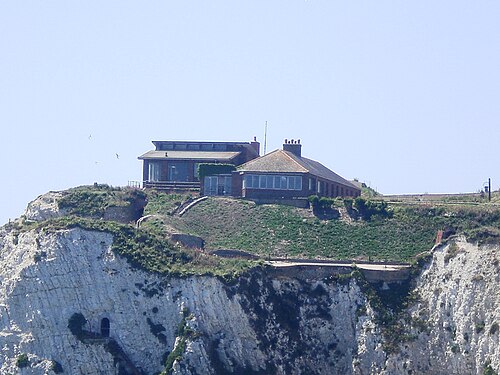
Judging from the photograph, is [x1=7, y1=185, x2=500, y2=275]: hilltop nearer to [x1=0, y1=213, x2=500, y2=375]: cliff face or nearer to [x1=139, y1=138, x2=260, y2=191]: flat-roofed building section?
[x1=0, y1=213, x2=500, y2=375]: cliff face

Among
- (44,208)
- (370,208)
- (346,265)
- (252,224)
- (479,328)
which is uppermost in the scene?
(370,208)

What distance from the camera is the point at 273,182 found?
123 metres

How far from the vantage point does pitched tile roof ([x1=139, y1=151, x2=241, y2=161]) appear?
12925 centimetres

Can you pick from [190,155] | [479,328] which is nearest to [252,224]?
[190,155]

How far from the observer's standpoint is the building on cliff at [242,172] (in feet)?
404

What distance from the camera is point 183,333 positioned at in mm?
102438

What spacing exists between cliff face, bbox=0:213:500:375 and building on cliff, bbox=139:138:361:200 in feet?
54.9

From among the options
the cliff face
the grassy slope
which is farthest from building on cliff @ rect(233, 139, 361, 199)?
the cliff face

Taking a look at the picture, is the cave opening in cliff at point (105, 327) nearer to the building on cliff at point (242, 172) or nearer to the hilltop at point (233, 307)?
the hilltop at point (233, 307)

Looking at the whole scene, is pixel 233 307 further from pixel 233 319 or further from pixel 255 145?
pixel 255 145

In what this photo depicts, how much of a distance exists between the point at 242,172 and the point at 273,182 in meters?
2.75

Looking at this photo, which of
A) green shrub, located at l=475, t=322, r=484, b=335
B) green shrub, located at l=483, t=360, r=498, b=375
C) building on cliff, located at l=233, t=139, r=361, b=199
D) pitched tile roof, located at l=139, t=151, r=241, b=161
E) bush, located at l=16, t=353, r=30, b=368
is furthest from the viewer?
pitched tile roof, located at l=139, t=151, r=241, b=161

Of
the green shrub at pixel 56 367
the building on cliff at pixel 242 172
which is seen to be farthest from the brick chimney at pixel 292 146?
the green shrub at pixel 56 367

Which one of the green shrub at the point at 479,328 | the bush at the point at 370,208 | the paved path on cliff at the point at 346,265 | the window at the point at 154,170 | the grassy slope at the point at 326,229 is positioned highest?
the window at the point at 154,170
